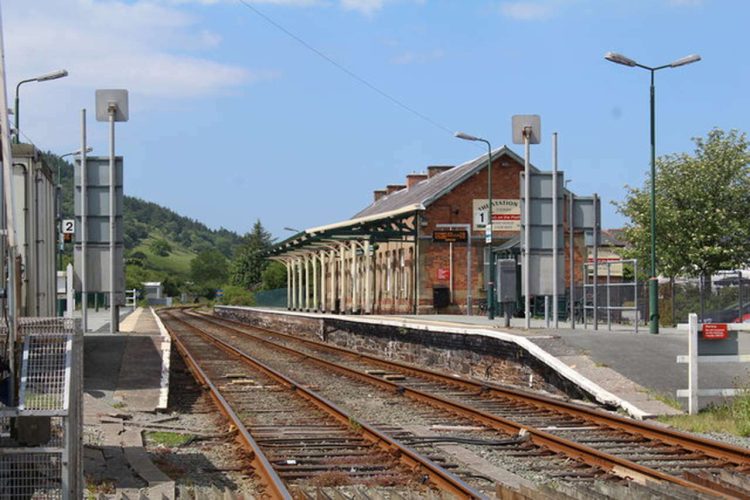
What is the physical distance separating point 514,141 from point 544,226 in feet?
6.88

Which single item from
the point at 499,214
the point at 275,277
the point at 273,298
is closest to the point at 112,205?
the point at 499,214

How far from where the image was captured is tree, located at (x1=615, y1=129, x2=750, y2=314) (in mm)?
43594

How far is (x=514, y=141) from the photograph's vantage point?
23438 millimetres

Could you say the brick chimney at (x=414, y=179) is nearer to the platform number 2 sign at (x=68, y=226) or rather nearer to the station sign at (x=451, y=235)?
the station sign at (x=451, y=235)

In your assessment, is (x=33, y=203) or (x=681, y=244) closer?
(x=33, y=203)

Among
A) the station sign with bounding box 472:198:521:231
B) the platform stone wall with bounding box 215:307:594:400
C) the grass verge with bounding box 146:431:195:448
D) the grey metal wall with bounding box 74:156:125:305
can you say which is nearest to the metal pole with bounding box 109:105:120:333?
the grey metal wall with bounding box 74:156:125:305

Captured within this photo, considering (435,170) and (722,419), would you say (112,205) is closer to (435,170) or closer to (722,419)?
(722,419)

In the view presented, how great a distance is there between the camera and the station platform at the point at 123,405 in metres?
9.38

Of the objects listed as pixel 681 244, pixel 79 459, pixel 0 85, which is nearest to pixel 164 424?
pixel 79 459

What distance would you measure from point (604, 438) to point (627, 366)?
5197 millimetres

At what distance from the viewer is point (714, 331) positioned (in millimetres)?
14438

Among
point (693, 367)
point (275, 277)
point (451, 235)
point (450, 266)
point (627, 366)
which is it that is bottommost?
point (627, 366)

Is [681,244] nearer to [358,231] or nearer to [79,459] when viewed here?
[358,231]

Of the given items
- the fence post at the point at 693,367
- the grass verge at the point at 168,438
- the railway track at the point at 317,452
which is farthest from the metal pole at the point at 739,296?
the grass verge at the point at 168,438
